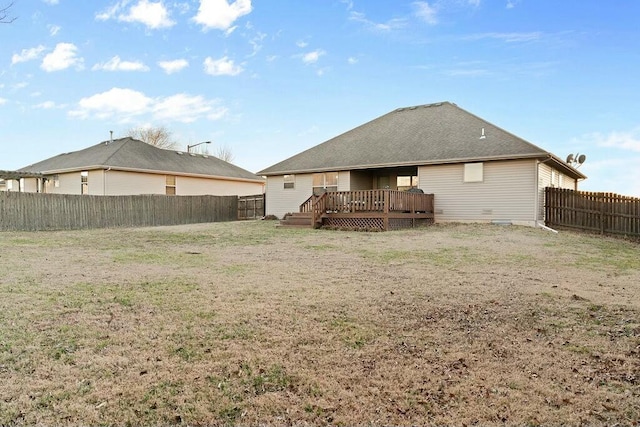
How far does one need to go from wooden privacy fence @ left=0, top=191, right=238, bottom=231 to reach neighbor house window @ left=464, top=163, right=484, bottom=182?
14.7m

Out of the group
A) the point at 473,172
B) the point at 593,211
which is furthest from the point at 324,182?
the point at 593,211

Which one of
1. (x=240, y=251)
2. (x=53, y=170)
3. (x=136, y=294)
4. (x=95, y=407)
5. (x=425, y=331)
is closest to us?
(x=95, y=407)

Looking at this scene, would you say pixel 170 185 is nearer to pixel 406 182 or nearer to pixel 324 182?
pixel 324 182

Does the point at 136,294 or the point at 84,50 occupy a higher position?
the point at 84,50

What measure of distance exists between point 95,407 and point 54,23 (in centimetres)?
1658

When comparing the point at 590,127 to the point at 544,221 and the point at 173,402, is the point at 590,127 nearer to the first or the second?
the point at 544,221

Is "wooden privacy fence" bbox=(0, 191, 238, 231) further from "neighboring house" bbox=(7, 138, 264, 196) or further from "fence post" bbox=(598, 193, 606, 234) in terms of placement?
"fence post" bbox=(598, 193, 606, 234)

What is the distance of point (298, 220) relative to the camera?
58.6ft

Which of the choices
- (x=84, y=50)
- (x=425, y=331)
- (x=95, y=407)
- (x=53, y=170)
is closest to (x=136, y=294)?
(x=95, y=407)

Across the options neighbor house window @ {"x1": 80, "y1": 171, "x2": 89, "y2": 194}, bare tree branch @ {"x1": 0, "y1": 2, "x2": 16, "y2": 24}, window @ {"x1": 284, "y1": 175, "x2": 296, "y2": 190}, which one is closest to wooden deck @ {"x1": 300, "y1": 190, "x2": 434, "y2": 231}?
window @ {"x1": 284, "y1": 175, "x2": 296, "y2": 190}

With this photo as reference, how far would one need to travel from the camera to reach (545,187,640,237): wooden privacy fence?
15.6m

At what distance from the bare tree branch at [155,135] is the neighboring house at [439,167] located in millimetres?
32162

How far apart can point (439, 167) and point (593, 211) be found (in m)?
6.07

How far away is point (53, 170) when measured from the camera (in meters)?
26.3
